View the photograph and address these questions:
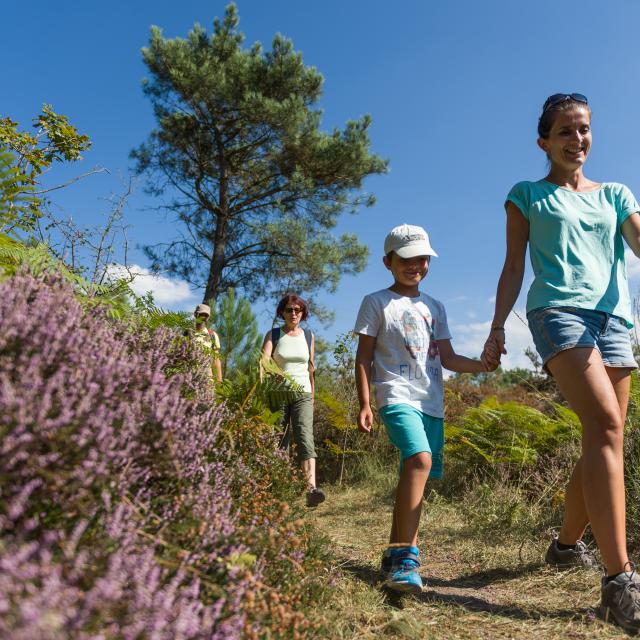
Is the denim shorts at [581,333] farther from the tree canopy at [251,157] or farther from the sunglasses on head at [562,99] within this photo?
the tree canopy at [251,157]

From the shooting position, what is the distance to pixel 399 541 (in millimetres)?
2699

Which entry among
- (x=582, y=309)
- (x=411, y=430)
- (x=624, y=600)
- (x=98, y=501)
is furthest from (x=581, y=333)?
(x=98, y=501)

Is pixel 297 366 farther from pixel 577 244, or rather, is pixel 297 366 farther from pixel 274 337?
pixel 577 244

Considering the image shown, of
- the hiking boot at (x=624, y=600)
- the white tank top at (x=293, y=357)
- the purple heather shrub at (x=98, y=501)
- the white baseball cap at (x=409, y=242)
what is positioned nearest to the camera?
the purple heather shrub at (x=98, y=501)

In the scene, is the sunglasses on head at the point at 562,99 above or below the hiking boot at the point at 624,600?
above

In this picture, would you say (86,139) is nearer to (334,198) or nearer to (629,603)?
(629,603)

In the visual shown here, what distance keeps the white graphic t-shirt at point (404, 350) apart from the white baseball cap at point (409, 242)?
0.26 m

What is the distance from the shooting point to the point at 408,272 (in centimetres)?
329

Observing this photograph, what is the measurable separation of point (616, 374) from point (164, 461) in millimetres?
2095

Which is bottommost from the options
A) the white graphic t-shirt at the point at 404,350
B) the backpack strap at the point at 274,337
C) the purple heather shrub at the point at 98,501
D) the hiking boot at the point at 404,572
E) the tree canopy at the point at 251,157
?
the hiking boot at the point at 404,572

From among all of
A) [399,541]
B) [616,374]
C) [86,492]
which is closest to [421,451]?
[399,541]

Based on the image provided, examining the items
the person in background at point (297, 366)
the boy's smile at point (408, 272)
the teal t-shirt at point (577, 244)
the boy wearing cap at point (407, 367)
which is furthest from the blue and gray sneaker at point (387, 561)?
the person in background at point (297, 366)

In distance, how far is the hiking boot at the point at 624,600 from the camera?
2.15 m

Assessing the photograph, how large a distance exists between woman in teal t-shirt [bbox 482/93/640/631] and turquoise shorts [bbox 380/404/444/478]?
0.47 m
